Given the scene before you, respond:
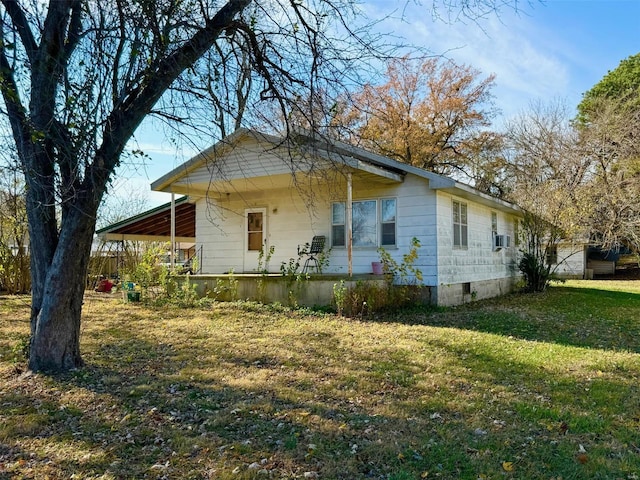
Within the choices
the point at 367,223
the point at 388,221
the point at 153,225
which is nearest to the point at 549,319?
the point at 388,221

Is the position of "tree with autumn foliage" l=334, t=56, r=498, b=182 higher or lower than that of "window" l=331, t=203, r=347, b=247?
higher

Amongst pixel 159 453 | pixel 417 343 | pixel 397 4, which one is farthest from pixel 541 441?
pixel 397 4

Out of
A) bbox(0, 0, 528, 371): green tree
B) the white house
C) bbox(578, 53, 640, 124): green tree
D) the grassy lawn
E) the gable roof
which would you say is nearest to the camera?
the grassy lawn

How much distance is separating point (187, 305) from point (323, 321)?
3.73m

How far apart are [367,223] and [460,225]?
241cm

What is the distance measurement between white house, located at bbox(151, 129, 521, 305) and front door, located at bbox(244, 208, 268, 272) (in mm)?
28

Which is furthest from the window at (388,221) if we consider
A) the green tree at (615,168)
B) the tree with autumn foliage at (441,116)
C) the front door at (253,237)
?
the tree with autumn foliage at (441,116)

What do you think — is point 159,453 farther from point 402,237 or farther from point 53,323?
point 402,237

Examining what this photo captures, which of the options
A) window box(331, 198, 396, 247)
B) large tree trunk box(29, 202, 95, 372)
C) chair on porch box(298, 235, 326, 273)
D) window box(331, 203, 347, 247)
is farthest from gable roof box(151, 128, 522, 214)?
large tree trunk box(29, 202, 95, 372)

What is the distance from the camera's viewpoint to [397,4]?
551 centimetres

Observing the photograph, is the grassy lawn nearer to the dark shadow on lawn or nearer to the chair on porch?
the dark shadow on lawn

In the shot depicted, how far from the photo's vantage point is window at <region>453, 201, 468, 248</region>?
11.4 metres

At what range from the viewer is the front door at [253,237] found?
43.2ft

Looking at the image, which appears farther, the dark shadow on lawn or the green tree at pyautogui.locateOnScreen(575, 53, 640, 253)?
the green tree at pyautogui.locateOnScreen(575, 53, 640, 253)
